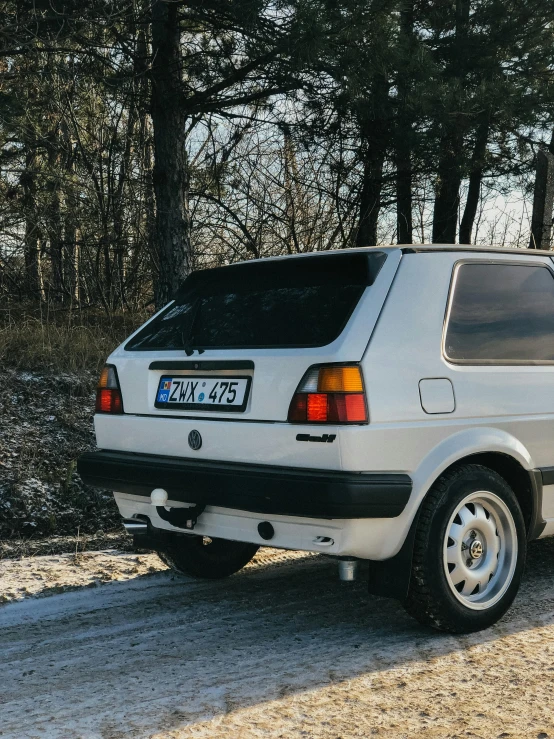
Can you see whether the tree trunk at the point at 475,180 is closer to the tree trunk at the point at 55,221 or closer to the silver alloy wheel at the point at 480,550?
the tree trunk at the point at 55,221

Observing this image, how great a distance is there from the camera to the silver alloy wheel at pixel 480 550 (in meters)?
3.94

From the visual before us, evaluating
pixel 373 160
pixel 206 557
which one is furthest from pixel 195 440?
pixel 373 160

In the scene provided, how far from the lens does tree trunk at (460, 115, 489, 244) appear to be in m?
10.8

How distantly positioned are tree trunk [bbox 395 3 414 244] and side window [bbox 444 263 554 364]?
200 inches

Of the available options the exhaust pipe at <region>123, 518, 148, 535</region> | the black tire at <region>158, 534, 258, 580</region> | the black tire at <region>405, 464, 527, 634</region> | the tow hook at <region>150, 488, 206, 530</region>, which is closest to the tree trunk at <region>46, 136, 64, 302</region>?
the black tire at <region>158, 534, 258, 580</region>

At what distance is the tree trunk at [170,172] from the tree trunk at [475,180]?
136 inches

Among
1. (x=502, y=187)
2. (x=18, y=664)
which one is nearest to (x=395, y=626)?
(x=18, y=664)

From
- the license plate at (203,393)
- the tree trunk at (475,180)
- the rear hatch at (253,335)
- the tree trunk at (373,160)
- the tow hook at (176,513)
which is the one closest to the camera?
the rear hatch at (253,335)

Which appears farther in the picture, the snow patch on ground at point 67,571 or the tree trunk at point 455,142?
the tree trunk at point 455,142

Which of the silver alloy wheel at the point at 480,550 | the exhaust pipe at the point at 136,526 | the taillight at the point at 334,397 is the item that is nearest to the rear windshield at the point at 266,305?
the taillight at the point at 334,397

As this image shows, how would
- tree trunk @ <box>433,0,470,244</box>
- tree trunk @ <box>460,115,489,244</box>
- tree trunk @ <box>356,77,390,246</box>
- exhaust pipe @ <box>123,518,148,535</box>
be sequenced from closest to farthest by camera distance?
1. exhaust pipe @ <box>123,518,148,535</box>
2. tree trunk @ <box>356,77,390,246</box>
3. tree trunk @ <box>433,0,470,244</box>
4. tree trunk @ <box>460,115,489,244</box>

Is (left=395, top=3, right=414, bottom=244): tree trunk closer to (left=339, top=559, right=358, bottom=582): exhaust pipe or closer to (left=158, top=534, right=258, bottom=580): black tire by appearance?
(left=158, top=534, right=258, bottom=580): black tire

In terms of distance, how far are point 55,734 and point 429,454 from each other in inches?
72.4

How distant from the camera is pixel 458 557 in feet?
12.9
